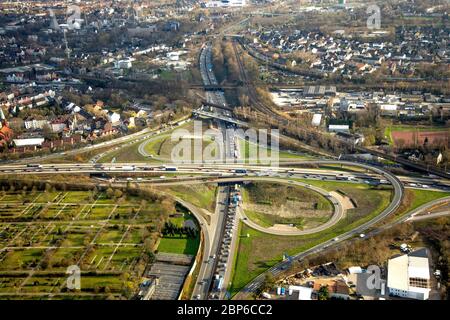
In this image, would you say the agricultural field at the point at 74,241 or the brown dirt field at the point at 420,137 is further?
the brown dirt field at the point at 420,137

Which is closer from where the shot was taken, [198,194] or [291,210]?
[291,210]

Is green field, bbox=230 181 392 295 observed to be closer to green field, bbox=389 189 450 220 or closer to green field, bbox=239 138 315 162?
green field, bbox=389 189 450 220

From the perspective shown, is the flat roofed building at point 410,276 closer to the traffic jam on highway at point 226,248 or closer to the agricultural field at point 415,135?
the traffic jam on highway at point 226,248

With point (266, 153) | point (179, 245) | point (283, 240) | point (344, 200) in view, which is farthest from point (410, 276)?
point (266, 153)

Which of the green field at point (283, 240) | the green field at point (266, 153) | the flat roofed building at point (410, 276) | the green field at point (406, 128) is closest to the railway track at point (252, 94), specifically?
the green field at point (266, 153)

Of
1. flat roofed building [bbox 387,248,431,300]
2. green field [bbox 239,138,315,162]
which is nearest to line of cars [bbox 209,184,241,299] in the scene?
green field [bbox 239,138,315,162]

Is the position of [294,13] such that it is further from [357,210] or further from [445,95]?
[357,210]

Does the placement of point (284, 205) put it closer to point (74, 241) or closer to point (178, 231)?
point (178, 231)

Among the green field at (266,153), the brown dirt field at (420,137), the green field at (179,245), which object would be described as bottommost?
the green field at (179,245)
